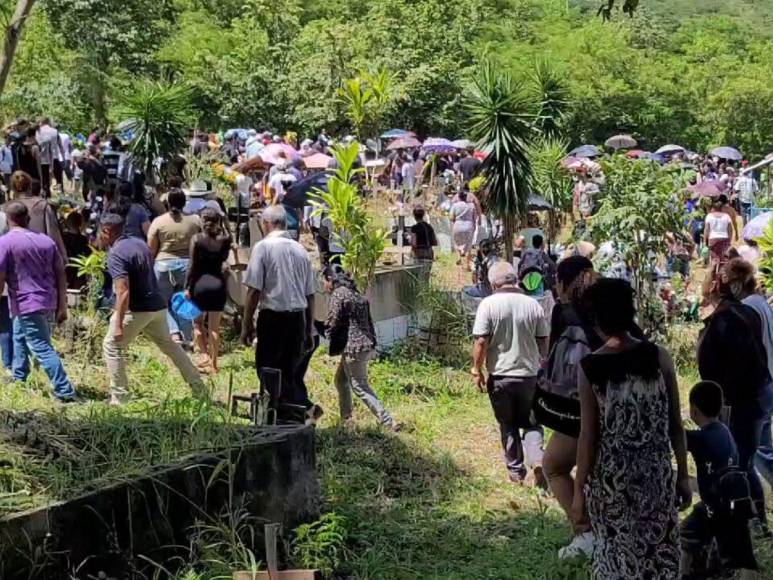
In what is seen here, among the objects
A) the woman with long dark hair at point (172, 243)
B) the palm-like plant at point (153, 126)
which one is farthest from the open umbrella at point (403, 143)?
the woman with long dark hair at point (172, 243)

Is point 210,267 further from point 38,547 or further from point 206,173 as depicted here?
point 206,173

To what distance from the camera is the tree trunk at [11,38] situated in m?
4.53

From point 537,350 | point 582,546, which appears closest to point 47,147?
point 537,350

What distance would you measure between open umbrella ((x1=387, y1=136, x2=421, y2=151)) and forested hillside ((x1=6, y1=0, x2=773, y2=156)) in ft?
9.69

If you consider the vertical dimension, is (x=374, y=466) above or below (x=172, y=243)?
below

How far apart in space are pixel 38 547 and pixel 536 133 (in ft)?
33.9

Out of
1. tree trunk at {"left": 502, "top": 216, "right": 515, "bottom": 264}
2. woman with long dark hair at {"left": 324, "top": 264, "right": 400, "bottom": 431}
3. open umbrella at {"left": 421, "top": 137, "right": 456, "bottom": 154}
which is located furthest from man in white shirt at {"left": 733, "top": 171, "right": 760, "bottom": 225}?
woman with long dark hair at {"left": 324, "top": 264, "right": 400, "bottom": 431}

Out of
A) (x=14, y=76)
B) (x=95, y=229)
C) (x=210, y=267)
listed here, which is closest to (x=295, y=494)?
(x=210, y=267)

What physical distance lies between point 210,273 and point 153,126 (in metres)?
6.68

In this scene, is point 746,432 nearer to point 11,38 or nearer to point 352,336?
point 352,336

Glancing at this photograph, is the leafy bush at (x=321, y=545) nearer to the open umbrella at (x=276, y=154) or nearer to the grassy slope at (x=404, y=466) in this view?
the grassy slope at (x=404, y=466)

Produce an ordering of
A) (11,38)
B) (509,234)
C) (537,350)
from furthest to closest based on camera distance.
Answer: (509,234) → (537,350) → (11,38)

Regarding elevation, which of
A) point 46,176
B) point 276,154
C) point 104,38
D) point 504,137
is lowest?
point 46,176

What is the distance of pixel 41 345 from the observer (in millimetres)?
7801
